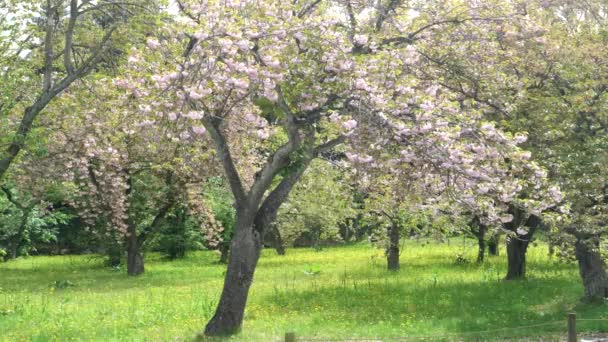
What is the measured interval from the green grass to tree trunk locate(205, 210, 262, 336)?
42 centimetres

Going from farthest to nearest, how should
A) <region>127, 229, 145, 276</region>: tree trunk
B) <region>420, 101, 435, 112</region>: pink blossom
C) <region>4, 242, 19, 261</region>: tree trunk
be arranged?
A: <region>4, 242, 19, 261</region>: tree trunk
<region>127, 229, 145, 276</region>: tree trunk
<region>420, 101, 435, 112</region>: pink blossom

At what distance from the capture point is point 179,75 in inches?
384

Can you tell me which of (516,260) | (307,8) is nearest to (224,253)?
(516,260)

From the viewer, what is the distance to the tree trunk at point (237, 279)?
41.5ft

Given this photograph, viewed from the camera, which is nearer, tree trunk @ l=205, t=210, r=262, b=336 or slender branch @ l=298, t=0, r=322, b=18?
tree trunk @ l=205, t=210, r=262, b=336

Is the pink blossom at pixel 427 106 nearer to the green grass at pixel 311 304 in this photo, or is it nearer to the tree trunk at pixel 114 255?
the green grass at pixel 311 304

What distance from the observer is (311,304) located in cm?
1744

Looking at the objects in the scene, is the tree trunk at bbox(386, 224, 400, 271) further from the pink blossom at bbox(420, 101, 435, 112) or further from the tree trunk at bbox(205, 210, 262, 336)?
the pink blossom at bbox(420, 101, 435, 112)

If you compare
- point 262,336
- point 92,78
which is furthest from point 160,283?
point 262,336

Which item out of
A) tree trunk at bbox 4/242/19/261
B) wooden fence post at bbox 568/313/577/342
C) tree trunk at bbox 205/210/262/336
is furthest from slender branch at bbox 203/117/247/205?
tree trunk at bbox 4/242/19/261

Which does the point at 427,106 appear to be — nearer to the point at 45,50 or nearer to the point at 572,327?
the point at 572,327

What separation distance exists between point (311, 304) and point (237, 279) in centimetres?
525

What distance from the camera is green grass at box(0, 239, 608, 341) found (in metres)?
13.7

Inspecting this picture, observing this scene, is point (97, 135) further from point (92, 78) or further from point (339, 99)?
point (339, 99)
